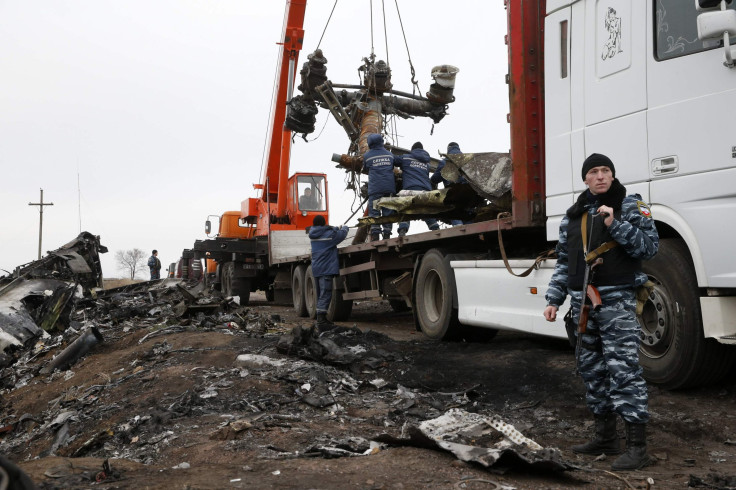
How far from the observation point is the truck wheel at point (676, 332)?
443 cm

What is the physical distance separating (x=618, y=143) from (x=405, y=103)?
21.0 feet

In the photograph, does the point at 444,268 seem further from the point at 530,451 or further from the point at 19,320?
the point at 19,320

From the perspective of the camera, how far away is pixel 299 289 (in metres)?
12.1

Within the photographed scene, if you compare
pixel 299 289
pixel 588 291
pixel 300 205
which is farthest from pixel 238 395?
pixel 300 205

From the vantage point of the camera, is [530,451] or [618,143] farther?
[618,143]

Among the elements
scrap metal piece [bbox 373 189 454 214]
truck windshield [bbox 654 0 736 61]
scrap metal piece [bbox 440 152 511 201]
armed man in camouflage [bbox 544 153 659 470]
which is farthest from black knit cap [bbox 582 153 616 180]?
scrap metal piece [bbox 373 189 454 214]

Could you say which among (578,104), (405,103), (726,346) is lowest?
(726,346)

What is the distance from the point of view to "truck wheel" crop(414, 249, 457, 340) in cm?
706

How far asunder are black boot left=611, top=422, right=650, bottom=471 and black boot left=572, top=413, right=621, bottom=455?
22cm

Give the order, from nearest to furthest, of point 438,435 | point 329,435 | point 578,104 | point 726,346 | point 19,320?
1. point 438,435
2. point 329,435
3. point 726,346
4. point 578,104
5. point 19,320

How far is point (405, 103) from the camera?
10938mm

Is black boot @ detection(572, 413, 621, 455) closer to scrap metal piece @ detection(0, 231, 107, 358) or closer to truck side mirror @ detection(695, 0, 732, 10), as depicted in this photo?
truck side mirror @ detection(695, 0, 732, 10)

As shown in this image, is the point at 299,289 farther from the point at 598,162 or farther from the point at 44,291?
the point at 598,162

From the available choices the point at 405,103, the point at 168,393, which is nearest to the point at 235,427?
the point at 168,393
